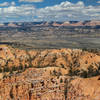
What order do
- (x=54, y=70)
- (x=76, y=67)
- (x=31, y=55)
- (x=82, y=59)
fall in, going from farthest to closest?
1. (x=31, y=55)
2. (x=82, y=59)
3. (x=76, y=67)
4. (x=54, y=70)

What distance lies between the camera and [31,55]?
350ft

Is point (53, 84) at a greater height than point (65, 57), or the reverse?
point (53, 84)

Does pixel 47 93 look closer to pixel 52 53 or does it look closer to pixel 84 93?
pixel 84 93

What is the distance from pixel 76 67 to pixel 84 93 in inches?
1821

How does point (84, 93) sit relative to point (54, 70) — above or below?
above

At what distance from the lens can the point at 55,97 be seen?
40188 millimetres

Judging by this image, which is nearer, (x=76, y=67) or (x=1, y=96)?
(x=1, y=96)

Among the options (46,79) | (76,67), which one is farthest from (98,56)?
(46,79)

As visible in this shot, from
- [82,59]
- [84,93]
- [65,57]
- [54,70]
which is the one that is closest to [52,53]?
[65,57]

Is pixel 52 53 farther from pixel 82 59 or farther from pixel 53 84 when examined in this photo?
pixel 53 84

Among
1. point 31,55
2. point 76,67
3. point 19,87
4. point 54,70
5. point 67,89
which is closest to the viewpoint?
point 67,89

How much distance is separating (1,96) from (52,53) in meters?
57.6

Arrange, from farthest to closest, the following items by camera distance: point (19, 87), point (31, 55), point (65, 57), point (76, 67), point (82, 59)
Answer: point (31, 55), point (65, 57), point (82, 59), point (76, 67), point (19, 87)

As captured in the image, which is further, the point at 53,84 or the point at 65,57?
the point at 65,57
